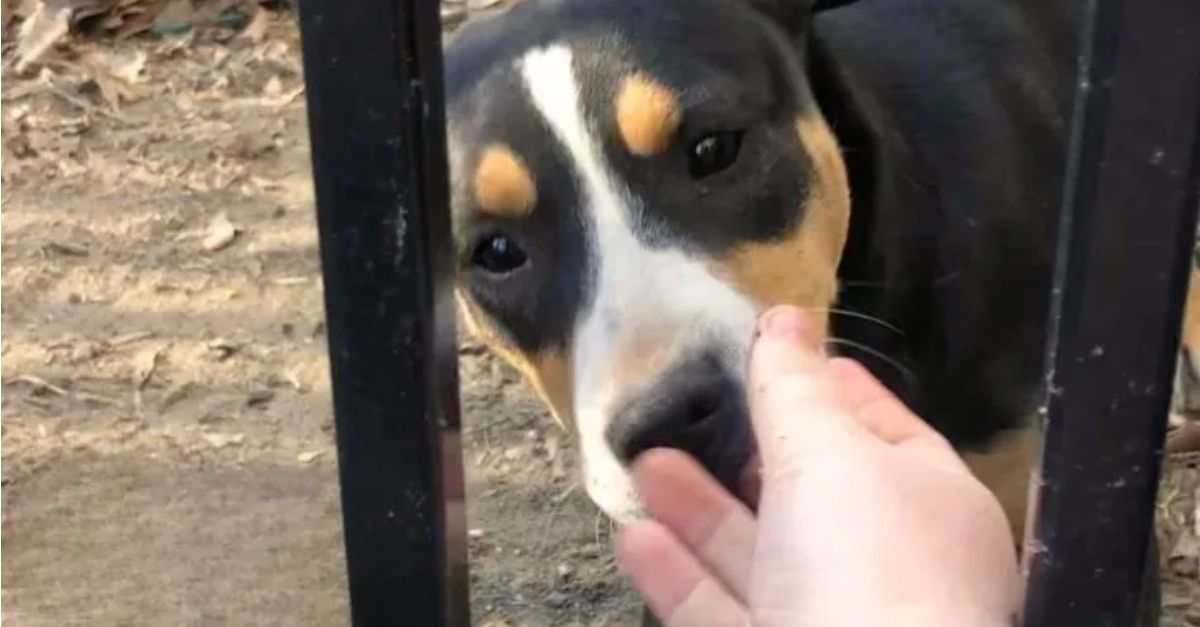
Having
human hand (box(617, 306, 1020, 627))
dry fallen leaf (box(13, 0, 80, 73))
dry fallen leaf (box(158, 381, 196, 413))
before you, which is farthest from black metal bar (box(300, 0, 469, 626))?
dry fallen leaf (box(13, 0, 80, 73))

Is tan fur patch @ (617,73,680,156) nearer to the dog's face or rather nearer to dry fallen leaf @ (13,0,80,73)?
the dog's face

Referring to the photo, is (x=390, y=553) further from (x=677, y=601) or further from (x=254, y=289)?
(x=254, y=289)

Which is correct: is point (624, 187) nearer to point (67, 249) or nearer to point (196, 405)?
point (196, 405)

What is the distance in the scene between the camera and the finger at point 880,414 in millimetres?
1081

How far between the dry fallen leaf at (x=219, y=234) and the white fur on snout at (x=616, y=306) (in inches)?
53.7

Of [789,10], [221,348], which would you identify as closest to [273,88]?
[221,348]

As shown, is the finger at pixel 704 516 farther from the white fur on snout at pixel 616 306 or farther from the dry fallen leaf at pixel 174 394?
the dry fallen leaf at pixel 174 394

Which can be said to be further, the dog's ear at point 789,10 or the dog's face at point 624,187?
the dog's ear at point 789,10

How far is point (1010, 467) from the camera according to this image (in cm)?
192

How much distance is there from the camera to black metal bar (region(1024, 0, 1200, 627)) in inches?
30.5

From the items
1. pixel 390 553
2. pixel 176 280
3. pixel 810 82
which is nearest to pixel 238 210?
pixel 176 280

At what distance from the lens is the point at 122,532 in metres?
2.28

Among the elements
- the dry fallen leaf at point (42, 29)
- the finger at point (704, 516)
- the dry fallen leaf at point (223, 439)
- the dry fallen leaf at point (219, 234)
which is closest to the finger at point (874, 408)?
the finger at point (704, 516)

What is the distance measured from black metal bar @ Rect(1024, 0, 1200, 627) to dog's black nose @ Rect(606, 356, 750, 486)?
Result: 47 cm
